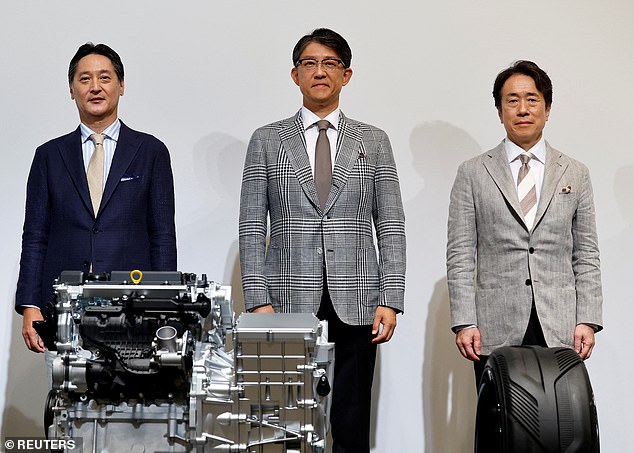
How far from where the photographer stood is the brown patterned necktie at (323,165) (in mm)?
3342

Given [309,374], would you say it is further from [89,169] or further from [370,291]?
[89,169]

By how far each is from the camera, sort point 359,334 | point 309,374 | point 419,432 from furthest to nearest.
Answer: point 419,432 < point 359,334 < point 309,374

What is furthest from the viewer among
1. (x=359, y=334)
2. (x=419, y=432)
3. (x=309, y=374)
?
(x=419, y=432)

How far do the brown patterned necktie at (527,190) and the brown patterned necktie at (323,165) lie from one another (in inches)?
27.0

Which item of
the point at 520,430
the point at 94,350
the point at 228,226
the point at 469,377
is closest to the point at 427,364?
the point at 469,377

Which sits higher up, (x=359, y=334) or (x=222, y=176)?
(x=222, y=176)

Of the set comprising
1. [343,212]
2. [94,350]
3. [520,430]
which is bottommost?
[520,430]

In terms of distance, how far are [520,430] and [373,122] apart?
81.8 inches

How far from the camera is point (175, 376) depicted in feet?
8.17

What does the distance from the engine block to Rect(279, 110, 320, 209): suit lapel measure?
32.9 inches

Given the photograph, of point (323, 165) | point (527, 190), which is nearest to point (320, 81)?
point (323, 165)

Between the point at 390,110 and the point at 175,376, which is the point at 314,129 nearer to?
the point at 390,110

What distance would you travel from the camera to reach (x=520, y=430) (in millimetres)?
2588

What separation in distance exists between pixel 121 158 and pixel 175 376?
117 cm
